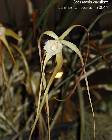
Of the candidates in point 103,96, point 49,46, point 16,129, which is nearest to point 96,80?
point 103,96

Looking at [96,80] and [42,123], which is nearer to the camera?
[42,123]

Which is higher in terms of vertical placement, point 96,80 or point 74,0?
point 74,0

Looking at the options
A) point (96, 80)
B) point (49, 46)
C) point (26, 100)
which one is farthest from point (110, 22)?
point (49, 46)

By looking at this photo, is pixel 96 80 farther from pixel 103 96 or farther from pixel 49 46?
pixel 49 46

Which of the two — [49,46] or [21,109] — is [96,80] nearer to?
[21,109]

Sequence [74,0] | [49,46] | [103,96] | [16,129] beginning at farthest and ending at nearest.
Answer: [103,96] → [16,129] → [74,0] → [49,46]

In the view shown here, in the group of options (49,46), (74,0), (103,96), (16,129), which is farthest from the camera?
(103,96)
